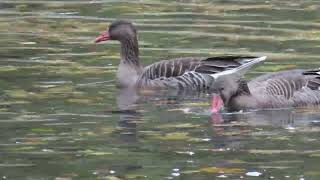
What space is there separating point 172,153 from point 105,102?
400 cm

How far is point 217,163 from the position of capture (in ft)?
43.0

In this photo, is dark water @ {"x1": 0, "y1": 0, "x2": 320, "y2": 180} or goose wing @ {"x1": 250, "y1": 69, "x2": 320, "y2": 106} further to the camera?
goose wing @ {"x1": 250, "y1": 69, "x2": 320, "y2": 106}

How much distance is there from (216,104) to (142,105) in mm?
1220

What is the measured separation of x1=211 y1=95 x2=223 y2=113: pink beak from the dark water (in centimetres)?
17

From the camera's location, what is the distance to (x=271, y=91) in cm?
1728

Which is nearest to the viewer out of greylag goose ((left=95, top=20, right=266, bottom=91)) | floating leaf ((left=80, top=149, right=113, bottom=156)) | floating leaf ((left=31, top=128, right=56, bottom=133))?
floating leaf ((left=80, top=149, right=113, bottom=156))

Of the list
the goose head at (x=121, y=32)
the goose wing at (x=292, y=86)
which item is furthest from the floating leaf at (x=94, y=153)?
the goose head at (x=121, y=32)

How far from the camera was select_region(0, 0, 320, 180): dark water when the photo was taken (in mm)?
13086

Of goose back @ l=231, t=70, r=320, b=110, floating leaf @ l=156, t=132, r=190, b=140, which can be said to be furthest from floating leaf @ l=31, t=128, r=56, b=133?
goose back @ l=231, t=70, r=320, b=110

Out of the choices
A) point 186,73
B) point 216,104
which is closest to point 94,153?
point 216,104

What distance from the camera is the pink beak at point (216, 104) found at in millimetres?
16703

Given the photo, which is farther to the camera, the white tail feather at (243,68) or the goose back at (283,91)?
the white tail feather at (243,68)

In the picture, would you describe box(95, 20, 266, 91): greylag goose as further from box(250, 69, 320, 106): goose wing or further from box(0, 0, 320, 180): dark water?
box(250, 69, 320, 106): goose wing

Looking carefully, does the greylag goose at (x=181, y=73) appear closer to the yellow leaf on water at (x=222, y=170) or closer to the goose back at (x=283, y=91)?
the goose back at (x=283, y=91)
